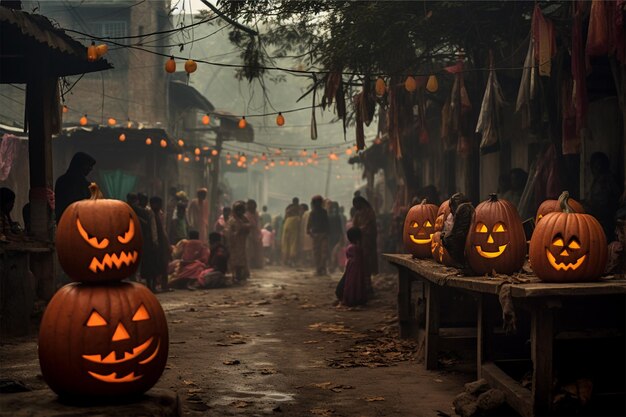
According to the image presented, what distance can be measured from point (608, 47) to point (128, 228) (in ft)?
18.5

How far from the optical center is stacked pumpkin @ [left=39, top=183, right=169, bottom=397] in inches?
188

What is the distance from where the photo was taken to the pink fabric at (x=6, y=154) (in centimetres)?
1955

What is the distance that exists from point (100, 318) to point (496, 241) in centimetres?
339

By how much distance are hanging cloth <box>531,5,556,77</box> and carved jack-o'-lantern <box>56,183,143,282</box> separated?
6.25 metres

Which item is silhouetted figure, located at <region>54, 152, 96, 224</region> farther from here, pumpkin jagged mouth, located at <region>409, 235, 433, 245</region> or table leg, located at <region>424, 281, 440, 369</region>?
table leg, located at <region>424, 281, 440, 369</region>

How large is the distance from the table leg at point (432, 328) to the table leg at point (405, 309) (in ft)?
6.46

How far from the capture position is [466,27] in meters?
13.2

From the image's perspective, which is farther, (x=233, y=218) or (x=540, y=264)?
(x=233, y=218)

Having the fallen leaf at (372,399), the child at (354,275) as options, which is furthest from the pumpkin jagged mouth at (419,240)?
the child at (354,275)

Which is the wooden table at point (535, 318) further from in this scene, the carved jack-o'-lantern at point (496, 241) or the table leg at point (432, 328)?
the table leg at point (432, 328)

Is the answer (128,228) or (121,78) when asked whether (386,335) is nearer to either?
(128,228)

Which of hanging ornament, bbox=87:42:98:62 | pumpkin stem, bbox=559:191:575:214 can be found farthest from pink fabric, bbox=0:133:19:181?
pumpkin stem, bbox=559:191:575:214

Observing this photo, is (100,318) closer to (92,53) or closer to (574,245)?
(574,245)

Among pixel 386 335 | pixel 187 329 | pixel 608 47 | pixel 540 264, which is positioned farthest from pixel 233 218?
pixel 540 264
